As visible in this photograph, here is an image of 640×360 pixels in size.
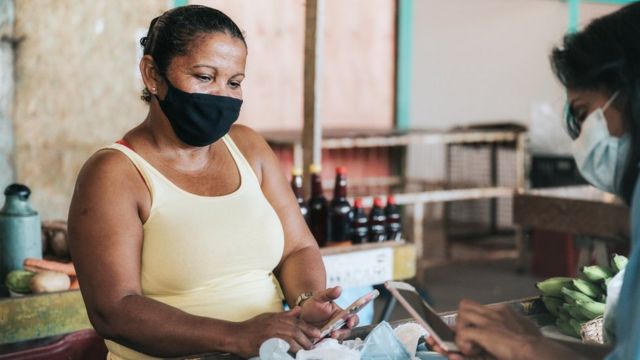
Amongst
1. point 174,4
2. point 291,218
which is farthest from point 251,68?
point 291,218

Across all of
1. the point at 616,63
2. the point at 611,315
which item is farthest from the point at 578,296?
the point at 616,63

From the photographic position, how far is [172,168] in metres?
2.37

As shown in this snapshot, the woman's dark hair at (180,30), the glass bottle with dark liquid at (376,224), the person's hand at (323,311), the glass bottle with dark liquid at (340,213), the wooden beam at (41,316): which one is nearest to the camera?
the person's hand at (323,311)

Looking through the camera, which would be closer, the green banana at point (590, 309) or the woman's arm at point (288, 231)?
the green banana at point (590, 309)

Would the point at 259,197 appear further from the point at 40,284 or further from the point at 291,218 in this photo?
the point at 40,284

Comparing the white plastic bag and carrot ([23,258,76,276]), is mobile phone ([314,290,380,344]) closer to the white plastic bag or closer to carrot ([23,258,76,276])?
the white plastic bag

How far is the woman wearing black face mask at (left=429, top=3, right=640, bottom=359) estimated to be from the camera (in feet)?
5.21

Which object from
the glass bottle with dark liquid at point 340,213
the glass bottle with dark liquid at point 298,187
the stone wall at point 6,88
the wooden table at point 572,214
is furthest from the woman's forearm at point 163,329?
the stone wall at point 6,88

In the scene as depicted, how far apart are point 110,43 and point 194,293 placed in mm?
3987

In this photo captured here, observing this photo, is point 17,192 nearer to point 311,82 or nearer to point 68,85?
point 311,82

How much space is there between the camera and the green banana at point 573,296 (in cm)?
245

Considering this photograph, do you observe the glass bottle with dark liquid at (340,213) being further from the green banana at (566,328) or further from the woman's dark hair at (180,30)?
the woman's dark hair at (180,30)

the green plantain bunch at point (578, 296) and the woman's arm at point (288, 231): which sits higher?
the woman's arm at point (288, 231)

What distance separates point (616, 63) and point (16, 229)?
249 cm
